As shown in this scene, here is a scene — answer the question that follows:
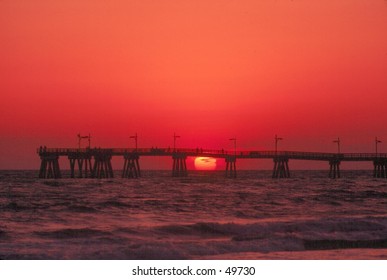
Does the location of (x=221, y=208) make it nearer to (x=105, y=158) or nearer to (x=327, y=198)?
(x=327, y=198)

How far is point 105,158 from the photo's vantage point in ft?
242

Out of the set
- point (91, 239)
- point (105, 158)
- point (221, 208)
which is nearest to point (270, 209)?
point (221, 208)

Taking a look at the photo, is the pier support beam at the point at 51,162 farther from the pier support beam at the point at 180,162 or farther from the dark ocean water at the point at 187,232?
the dark ocean water at the point at 187,232

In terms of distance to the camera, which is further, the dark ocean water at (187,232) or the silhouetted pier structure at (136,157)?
the silhouetted pier structure at (136,157)

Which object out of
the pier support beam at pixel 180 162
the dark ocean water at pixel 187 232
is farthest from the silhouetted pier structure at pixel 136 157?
the dark ocean water at pixel 187 232

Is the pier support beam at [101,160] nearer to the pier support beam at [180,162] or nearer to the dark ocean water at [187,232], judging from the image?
the pier support beam at [180,162]

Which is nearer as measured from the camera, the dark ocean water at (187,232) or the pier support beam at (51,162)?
the dark ocean water at (187,232)

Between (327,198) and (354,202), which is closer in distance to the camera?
(354,202)

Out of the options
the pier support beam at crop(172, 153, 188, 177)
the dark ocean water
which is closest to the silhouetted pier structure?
the pier support beam at crop(172, 153, 188, 177)

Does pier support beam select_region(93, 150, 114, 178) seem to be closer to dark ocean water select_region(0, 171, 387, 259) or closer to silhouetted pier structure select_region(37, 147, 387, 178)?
silhouetted pier structure select_region(37, 147, 387, 178)

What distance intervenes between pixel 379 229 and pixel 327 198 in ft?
63.3
